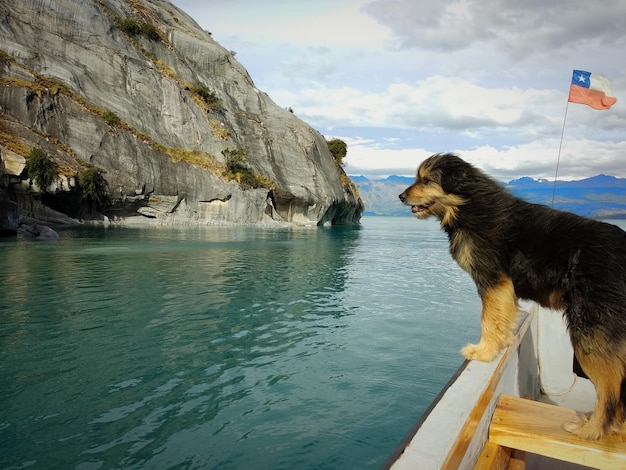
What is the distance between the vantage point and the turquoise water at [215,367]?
16.2ft

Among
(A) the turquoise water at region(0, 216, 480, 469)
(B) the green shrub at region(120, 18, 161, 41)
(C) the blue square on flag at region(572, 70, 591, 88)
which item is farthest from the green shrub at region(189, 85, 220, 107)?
(C) the blue square on flag at region(572, 70, 591, 88)

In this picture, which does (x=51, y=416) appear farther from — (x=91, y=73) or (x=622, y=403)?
(x=91, y=73)

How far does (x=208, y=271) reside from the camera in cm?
1773

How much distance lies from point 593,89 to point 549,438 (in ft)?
29.4

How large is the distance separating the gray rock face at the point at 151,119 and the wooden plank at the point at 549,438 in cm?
4846

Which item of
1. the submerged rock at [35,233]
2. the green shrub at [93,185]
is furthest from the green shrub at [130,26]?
the submerged rock at [35,233]

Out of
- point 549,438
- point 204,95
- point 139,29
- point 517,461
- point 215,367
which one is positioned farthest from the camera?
point 204,95

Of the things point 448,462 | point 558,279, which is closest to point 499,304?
point 558,279

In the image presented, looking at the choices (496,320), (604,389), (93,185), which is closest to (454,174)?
(496,320)

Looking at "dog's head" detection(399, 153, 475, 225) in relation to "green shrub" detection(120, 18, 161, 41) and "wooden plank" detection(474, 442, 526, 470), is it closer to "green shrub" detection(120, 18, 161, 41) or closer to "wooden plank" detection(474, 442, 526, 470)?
"wooden plank" detection(474, 442, 526, 470)

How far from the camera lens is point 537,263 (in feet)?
11.2

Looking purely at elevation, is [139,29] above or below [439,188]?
above

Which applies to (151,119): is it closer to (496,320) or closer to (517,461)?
(496,320)

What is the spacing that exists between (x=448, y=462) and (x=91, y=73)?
65615 millimetres
